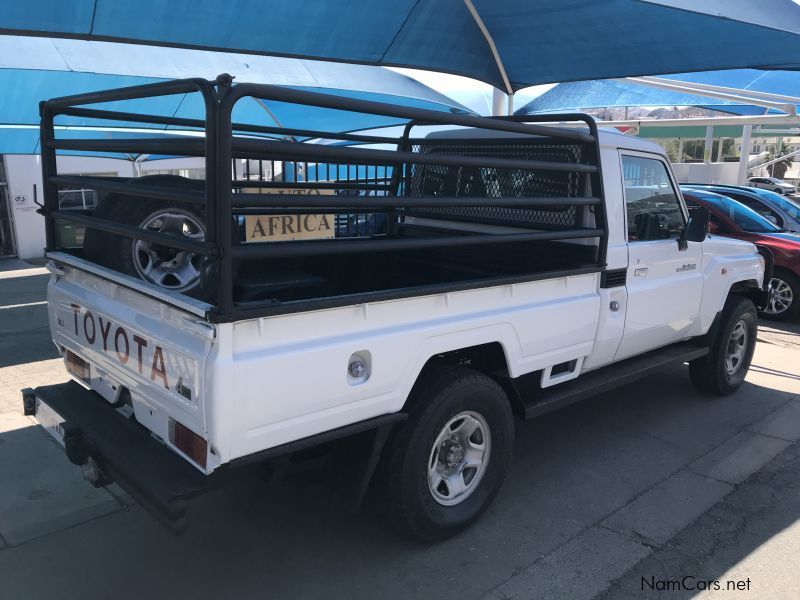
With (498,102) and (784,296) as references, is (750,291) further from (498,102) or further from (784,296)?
(498,102)

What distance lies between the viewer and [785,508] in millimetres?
3738

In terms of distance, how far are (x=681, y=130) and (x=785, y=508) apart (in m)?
34.8

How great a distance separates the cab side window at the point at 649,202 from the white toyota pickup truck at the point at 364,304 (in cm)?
2

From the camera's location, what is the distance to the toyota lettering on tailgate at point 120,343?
264 centimetres

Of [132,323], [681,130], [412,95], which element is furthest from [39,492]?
[681,130]

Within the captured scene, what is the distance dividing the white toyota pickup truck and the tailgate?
13 millimetres

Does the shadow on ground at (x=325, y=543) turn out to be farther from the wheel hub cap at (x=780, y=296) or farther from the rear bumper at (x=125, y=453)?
the wheel hub cap at (x=780, y=296)

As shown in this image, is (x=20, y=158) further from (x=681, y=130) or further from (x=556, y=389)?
(x=681, y=130)

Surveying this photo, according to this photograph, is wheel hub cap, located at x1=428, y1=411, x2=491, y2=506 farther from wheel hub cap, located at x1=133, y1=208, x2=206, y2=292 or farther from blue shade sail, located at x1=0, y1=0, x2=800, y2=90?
blue shade sail, located at x1=0, y1=0, x2=800, y2=90

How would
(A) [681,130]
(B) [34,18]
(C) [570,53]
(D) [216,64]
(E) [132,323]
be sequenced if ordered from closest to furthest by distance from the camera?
(E) [132,323] < (B) [34,18] < (C) [570,53] < (D) [216,64] < (A) [681,130]

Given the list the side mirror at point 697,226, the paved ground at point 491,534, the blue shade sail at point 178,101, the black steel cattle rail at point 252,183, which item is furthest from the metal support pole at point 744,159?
Result: the black steel cattle rail at point 252,183

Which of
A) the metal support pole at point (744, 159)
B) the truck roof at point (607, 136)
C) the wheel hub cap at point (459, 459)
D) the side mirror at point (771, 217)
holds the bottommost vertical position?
the wheel hub cap at point (459, 459)

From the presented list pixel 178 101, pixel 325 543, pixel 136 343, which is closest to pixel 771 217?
pixel 178 101

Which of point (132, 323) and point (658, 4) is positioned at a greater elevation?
point (658, 4)
